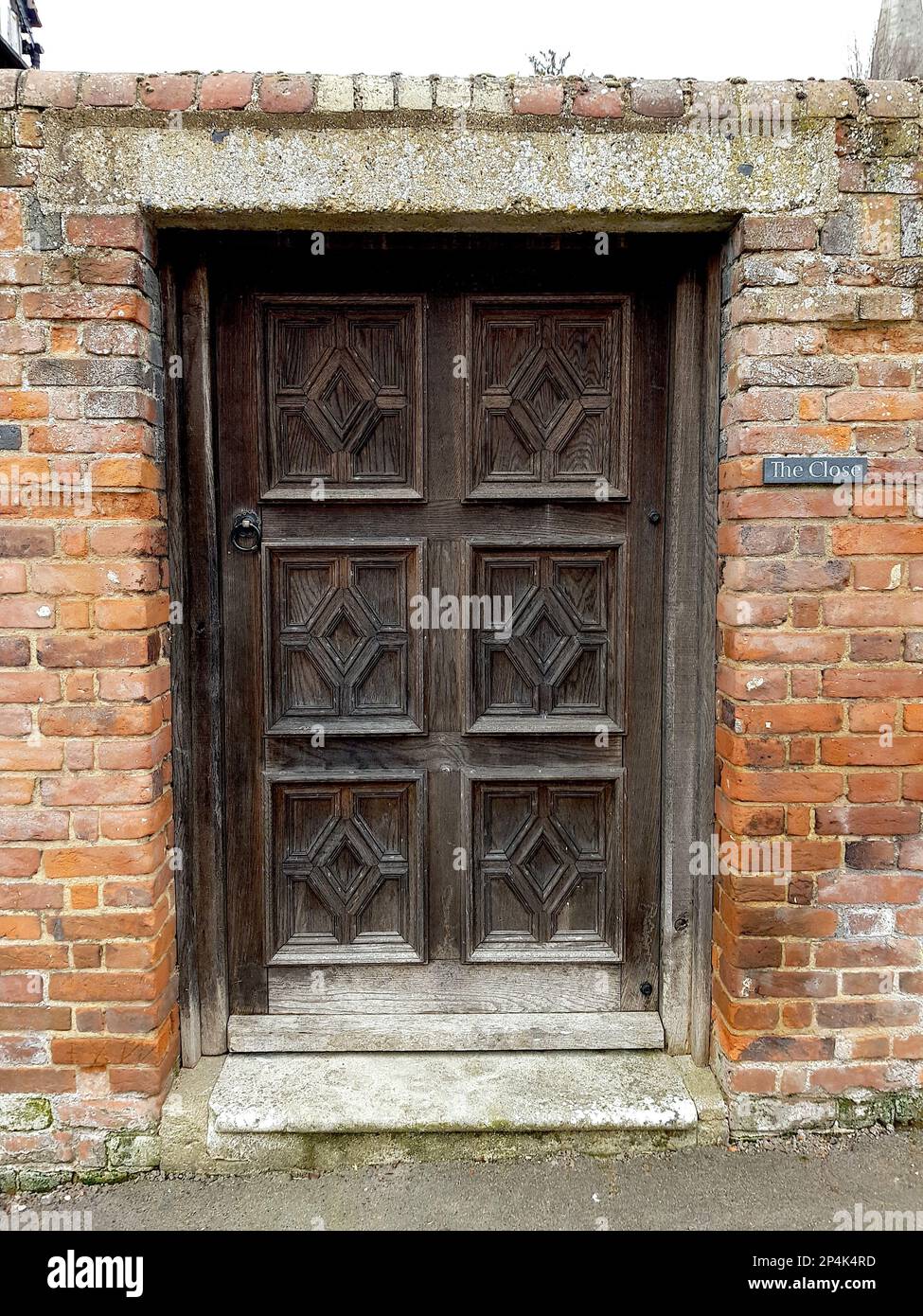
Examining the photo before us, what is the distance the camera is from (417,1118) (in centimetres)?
244

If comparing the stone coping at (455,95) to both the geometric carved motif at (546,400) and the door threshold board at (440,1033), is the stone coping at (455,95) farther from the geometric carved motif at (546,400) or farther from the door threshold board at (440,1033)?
the door threshold board at (440,1033)

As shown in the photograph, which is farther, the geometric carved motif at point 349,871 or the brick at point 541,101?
the geometric carved motif at point 349,871

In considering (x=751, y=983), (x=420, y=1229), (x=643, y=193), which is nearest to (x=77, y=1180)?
(x=420, y=1229)

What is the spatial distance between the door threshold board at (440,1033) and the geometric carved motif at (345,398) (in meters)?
1.65

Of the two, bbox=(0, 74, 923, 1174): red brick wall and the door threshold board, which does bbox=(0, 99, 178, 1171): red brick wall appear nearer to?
bbox=(0, 74, 923, 1174): red brick wall

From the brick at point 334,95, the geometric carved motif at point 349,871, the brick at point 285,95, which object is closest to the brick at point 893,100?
the brick at point 334,95

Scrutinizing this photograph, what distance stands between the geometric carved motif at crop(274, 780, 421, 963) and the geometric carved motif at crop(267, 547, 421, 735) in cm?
23

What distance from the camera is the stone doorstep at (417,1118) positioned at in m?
2.42

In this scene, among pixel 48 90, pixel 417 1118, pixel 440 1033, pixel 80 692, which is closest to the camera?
pixel 48 90

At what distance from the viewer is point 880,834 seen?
242 centimetres

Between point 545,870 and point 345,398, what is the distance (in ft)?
5.22

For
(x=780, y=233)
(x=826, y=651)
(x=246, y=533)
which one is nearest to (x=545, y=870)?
(x=826, y=651)

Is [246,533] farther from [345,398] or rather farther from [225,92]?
[225,92]

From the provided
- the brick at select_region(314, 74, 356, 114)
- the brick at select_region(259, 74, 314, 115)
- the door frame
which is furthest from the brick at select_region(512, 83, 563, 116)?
the brick at select_region(259, 74, 314, 115)
